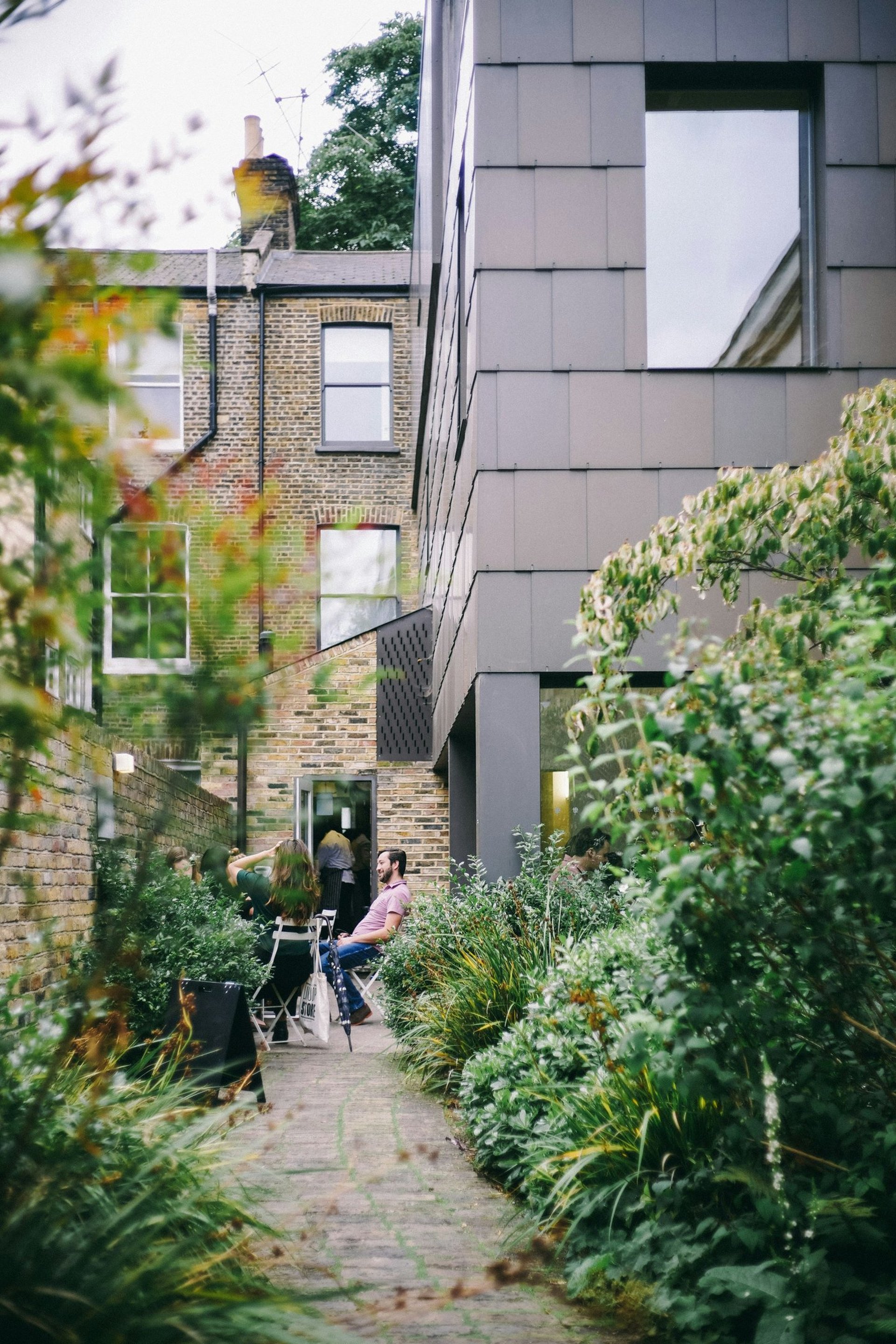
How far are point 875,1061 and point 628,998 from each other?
1186 millimetres

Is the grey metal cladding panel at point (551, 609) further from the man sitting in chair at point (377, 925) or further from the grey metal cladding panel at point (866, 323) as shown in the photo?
the man sitting in chair at point (377, 925)

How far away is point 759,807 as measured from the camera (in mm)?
2830

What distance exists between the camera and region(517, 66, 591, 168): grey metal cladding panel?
755 cm

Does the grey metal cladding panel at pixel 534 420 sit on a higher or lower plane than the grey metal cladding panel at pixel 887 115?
lower

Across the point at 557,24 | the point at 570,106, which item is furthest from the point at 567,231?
the point at 557,24

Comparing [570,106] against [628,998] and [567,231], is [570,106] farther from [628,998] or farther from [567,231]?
[628,998]

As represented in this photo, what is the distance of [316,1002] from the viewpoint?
9.71 m

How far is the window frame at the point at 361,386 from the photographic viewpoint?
19.2m

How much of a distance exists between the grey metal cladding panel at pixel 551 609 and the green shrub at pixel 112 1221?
427 centimetres

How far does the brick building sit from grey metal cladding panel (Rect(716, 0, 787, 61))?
3.39 metres

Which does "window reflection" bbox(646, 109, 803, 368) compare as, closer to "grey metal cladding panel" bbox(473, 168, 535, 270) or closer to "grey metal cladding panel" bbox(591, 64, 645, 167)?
"grey metal cladding panel" bbox(591, 64, 645, 167)

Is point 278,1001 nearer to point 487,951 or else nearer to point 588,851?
point 588,851

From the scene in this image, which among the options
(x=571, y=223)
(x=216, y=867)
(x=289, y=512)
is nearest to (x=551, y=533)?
(x=571, y=223)

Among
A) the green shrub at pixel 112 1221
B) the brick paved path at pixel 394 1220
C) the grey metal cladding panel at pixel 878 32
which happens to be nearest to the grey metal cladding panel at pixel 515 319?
the grey metal cladding panel at pixel 878 32
